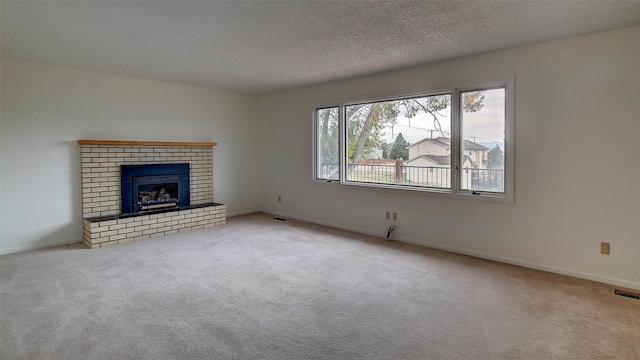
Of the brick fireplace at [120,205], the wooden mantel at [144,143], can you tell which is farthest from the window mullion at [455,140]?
the wooden mantel at [144,143]

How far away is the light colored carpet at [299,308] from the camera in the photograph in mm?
2115

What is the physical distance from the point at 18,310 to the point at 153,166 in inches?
113

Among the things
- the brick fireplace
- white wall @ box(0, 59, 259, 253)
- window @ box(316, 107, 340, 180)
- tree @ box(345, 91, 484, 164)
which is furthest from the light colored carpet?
window @ box(316, 107, 340, 180)

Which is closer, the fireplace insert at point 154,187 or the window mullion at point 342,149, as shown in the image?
the fireplace insert at point 154,187

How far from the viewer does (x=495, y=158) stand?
3818mm

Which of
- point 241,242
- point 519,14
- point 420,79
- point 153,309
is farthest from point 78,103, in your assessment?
point 519,14

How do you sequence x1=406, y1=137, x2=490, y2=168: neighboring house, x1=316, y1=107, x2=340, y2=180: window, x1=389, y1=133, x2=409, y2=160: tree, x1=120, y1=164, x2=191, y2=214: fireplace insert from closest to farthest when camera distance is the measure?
x1=406, y1=137, x2=490, y2=168: neighboring house, x1=389, y1=133, x2=409, y2=160: tree, x1=120, y1=164, x2=191, y2=214: fireplace insert, x1=316, y1=107, x2=340, y2=180: window

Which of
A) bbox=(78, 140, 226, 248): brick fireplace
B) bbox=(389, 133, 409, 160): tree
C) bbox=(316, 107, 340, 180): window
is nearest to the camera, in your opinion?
bbox=(78, 140, 226, 248): brick fireplace

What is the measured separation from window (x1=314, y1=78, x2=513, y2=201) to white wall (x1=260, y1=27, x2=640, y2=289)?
0.16m

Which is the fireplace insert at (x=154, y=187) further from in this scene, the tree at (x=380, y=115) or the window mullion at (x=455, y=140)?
the window mullion at (x=455, y=140)

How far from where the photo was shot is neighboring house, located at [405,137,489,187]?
3.97 metres

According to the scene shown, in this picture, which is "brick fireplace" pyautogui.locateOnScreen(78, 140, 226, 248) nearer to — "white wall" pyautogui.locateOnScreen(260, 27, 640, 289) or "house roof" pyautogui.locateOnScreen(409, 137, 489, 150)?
"white wall" pyautogui.locateOnScreen(260, 27, 640, 289)

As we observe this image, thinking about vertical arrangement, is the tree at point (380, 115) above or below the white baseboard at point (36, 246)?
above

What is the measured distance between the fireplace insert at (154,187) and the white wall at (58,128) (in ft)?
1.73
